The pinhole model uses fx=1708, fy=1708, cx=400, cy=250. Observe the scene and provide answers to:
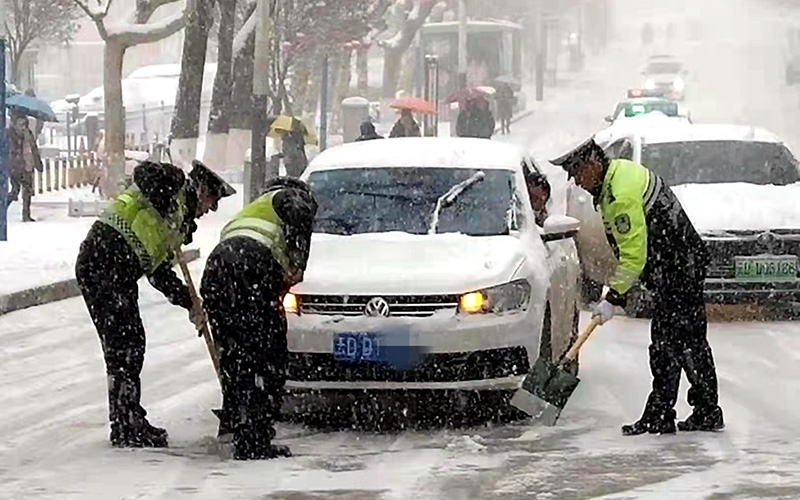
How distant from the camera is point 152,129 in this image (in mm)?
46406

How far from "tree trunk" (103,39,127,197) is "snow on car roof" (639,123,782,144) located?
38.3 feet

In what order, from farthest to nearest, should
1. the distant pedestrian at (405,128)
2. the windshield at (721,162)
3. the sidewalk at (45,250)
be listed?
the distant pedestrian at (405,128), the windshield at (721,162), the sidewalk at (45,250)

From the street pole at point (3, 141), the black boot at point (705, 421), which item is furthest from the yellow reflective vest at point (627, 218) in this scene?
the street pole at point (3, 141)

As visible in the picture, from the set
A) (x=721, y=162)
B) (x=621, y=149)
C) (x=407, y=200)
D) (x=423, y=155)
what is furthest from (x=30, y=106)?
(x=407, y=200)

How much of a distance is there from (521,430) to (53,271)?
8.05 m

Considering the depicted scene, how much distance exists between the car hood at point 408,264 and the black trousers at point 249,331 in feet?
2.65

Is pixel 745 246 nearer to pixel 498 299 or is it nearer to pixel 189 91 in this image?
pixel 498 299

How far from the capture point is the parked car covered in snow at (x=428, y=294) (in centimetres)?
877

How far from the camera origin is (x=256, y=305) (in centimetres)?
809

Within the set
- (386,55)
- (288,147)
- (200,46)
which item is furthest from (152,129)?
(288,147)

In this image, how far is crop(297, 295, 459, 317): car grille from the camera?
8.79 metres

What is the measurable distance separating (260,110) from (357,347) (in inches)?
567

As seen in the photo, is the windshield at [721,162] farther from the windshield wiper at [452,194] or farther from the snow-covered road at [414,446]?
the windshield wiper at [452,194]

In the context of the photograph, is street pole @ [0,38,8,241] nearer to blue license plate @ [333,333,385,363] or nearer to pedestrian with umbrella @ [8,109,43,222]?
pedestrian with umbrella @ [8,109,43,222]
